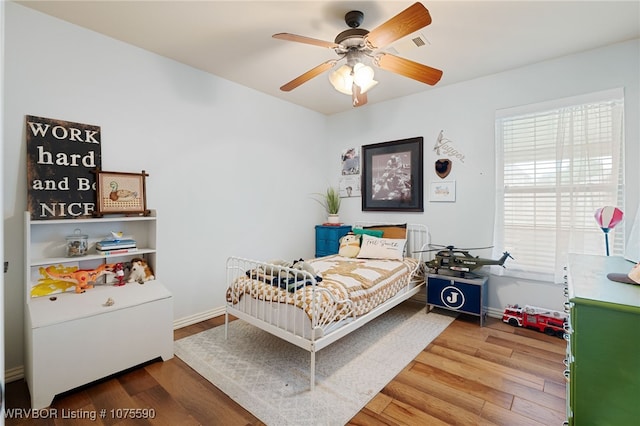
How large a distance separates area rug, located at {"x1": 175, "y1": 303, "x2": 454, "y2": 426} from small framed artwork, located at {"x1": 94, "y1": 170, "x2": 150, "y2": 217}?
1277mm

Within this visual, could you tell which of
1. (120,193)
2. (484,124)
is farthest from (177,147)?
(484,124)

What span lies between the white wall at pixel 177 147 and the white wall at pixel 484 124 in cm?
124

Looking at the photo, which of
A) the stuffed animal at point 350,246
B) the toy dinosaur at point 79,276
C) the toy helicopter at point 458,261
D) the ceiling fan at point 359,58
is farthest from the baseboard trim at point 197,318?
the ceiling fan at point 359,58

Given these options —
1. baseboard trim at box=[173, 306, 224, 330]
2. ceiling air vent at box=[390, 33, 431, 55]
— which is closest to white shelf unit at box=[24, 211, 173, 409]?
baseboard trim at box=[173, 306, 224, 330]

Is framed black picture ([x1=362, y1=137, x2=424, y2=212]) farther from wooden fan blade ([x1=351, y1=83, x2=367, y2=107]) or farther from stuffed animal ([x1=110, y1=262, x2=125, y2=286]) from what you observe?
stuffed animal ([x1=110, y1=262, x2=125, y2=286])

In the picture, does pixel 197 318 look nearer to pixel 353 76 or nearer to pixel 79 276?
pixel 79 276

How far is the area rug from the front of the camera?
6.56ft

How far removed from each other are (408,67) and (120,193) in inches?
101

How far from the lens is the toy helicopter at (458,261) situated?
10.8 ft

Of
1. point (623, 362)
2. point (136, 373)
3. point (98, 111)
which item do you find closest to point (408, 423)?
point (623, 362)

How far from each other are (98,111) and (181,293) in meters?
1.82

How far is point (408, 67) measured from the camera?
2.34 metres

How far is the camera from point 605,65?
2832mm

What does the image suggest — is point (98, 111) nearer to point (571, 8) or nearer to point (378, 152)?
point (378, 152)
